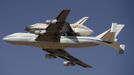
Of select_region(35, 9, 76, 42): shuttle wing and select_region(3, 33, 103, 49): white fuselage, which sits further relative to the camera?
select_region(3, 33, 103, 49): white fuselage

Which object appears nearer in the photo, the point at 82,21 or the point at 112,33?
the point at 112,33

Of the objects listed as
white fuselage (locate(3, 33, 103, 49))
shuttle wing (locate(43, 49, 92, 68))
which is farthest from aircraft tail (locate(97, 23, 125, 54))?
shuttle wing (locate(43, 49, 92, 68))

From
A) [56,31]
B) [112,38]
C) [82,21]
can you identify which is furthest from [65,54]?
[112,38]

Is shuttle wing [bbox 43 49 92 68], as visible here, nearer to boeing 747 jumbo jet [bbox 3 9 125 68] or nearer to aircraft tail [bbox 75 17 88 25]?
aircraft tail [bbox 75 17 88 25]

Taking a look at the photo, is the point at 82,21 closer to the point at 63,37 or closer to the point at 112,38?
→ the point at 63,37

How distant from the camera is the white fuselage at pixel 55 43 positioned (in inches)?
4641

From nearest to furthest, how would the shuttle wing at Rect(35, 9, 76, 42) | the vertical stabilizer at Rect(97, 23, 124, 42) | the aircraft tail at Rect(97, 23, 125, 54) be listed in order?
the shuttle wing at Rect(35, 9, 76, 42) → the aircraft tail at Rect(97, 23, 125, 54) → the vertical stabilizer at Rect(97, 23, 124, 42)

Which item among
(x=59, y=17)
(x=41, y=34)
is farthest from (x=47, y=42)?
(x=59, y=17)

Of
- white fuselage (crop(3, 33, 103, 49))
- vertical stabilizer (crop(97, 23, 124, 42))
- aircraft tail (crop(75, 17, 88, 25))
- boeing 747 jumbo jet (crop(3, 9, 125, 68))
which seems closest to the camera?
boeing 747 jumbo jet (crop(3, 9, 125, 68))

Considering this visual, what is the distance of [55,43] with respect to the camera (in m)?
119

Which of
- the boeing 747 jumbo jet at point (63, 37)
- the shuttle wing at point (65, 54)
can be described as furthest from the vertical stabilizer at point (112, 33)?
the shuttle wing at point (65, 54)

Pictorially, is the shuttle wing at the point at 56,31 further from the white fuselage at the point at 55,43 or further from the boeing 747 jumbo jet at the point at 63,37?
the white fuselage at the point at 55,43

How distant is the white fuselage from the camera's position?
11788 cm

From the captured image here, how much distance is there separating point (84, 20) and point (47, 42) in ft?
47.9
